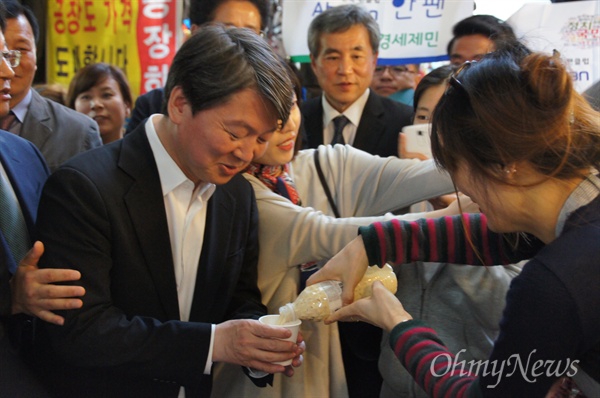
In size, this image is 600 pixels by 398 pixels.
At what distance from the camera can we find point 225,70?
63.9 inches

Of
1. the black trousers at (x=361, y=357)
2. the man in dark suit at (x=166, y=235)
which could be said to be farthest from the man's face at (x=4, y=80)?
the black trousers at (x=361, y=357)

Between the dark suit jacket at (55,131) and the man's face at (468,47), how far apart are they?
169 cm

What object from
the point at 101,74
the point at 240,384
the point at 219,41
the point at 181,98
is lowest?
the point at 240,384

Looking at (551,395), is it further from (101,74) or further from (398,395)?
(101,74)

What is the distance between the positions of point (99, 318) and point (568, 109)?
1.13 m

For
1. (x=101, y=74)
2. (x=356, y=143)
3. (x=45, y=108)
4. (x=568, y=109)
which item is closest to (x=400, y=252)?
(x=568, y=109)

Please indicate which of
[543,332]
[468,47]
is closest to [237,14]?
[468,47]

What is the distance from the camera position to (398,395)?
1788 millimetres

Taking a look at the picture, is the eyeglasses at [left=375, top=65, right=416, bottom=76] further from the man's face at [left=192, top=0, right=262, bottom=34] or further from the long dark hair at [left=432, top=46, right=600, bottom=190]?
the long dark hair at [left=432, top=46, right=600, bottom=190]

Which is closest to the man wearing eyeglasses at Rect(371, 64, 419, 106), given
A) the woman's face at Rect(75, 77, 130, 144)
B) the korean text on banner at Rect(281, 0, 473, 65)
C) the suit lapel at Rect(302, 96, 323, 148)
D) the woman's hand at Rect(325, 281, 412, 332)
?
the korean text on banner at Rect(281, 0, 473, 65)

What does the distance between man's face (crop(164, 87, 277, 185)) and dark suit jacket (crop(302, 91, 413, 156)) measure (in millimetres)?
1257

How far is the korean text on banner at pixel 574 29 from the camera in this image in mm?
3457

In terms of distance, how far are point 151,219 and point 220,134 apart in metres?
0.28

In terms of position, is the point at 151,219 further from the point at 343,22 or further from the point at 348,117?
the point at 343,22
